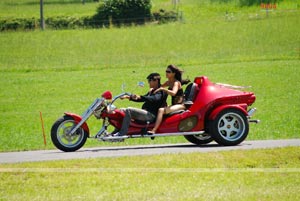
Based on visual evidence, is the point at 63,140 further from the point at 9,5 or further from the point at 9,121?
the point at 9,5

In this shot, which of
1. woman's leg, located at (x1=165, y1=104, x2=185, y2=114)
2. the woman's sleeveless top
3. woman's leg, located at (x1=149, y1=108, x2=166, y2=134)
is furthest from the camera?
the woman's sleeveless top

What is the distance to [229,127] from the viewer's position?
17.5 m

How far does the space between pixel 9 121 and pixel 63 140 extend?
11010mm

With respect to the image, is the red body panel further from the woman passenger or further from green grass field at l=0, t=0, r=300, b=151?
green grass field at l=0, t=0, r=300, b=151

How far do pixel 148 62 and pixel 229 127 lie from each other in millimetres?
28998

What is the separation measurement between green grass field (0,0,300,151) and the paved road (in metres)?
1.96

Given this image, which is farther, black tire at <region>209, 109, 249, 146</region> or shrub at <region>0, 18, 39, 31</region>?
shrub at <region>0, 18, 39, 31</region>

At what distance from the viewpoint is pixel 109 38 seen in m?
60.4

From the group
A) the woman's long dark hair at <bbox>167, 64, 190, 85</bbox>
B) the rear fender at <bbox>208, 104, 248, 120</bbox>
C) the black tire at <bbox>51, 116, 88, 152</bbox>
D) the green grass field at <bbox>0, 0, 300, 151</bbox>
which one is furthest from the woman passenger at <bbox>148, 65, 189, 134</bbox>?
the green grass field at <bbox>0, 0, 300, 151</bbox>

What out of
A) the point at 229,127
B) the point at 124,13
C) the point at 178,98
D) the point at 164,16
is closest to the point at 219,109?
the point at 229,127

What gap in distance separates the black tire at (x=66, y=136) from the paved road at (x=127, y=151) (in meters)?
0.15

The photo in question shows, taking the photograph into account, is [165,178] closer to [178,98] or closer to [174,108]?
[174,108]

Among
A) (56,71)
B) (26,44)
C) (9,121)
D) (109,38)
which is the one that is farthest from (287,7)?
(9,121)

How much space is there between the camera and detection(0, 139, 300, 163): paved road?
54.0 ft
